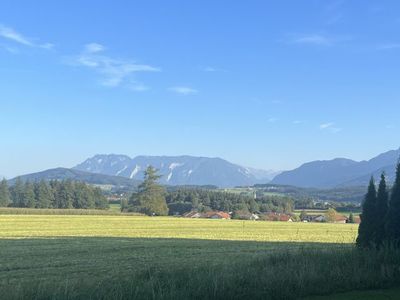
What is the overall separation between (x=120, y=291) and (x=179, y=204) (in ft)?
370

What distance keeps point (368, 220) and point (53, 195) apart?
354 ft

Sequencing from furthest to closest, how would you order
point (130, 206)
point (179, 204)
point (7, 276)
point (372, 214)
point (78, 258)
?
point (179, 204) < point (130, 206) < point (78, 258) < point (372, 214) < point (7, 276)

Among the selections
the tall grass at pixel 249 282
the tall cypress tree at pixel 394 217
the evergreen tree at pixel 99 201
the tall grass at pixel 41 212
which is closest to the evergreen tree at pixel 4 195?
the evergreen tree at pixel 99 201

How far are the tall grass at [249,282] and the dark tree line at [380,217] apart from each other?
3.94 meters

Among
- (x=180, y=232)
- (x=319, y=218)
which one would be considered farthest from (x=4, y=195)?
(x=180, y=232)

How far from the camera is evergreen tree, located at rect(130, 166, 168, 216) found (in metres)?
104

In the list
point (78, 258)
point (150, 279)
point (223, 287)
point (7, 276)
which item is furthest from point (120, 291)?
point (78, 258)

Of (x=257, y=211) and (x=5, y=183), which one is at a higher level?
(x=5, y=183)

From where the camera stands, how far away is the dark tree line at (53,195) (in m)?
113

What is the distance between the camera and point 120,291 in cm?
917

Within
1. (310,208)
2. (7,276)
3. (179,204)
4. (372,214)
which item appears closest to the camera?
(7,276)

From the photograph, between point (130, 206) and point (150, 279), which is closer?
point (150, 279)

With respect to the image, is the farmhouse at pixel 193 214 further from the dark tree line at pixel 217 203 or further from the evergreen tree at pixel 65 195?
the evergreen tree at pixel 65 195

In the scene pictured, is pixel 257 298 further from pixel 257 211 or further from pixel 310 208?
pixel 310 208
